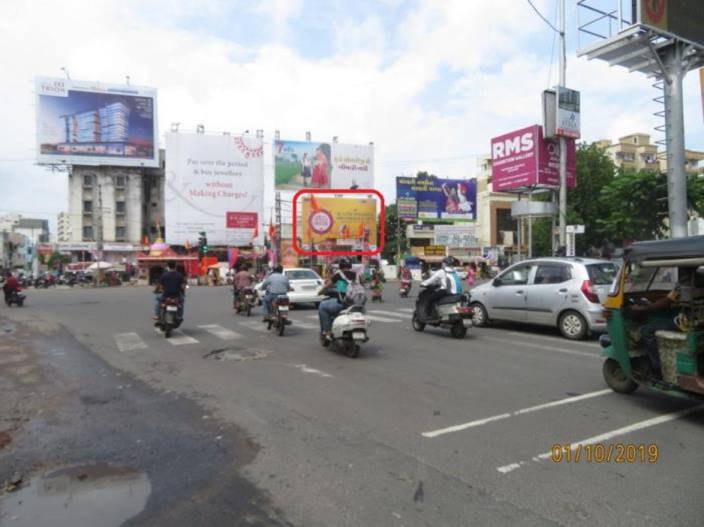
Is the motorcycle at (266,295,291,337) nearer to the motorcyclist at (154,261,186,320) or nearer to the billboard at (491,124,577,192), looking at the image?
the motorcyclist at (154,261,186,320)

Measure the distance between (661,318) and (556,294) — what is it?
189 inches

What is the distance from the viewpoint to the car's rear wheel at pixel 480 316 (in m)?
12.0

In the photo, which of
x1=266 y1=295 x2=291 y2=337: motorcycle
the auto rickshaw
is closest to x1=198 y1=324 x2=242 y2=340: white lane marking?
x1=266 y1=295 x2=291 y2=337: motorcycle

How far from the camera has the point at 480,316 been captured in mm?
12062

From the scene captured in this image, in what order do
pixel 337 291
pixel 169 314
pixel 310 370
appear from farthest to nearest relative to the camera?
pixel 169 314 < pixel 337 291 < pixel 310 370

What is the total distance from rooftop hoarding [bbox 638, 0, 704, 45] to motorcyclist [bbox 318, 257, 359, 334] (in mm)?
13203

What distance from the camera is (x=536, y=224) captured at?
157 feet

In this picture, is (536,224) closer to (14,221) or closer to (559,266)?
(559,266)

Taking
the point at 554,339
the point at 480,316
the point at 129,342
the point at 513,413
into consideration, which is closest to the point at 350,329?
the point at 513,413

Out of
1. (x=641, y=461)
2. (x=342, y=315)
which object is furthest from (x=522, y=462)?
(x=342, y=315)

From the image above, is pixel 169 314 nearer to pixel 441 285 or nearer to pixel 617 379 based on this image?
pixel 441 285

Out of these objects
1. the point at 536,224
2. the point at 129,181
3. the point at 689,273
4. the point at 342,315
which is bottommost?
the point at 342,315

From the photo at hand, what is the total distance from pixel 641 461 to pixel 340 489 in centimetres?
236
